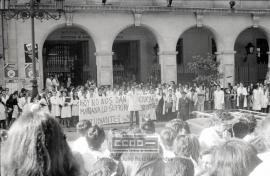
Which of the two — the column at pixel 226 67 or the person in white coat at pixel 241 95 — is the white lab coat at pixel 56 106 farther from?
the column at pixel 226 67

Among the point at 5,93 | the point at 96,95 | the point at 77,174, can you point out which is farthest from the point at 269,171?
the point at 5,93

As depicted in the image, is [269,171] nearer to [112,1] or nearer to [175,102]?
[175,102]

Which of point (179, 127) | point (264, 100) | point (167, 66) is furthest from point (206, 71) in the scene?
point (179, 127)

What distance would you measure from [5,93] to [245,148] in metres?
15.8

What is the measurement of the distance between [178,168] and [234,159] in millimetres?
610

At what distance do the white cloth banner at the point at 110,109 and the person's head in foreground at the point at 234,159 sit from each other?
44.8ft

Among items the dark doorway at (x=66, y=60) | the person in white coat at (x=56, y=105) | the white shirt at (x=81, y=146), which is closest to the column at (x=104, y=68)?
the dark doorway at (x=66, y=60)

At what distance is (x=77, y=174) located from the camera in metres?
2.91

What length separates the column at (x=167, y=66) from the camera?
23.3m

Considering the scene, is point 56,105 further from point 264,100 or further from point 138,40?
point 264,100

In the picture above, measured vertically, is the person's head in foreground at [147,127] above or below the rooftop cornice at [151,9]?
below

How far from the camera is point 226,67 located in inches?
965

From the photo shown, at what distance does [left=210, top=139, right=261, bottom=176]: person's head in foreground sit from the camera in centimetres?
333

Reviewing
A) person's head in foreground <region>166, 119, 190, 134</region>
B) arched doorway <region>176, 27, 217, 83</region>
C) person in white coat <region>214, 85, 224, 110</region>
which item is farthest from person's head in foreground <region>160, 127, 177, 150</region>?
arched doorway <region>176, 27, 217, 83</region>
